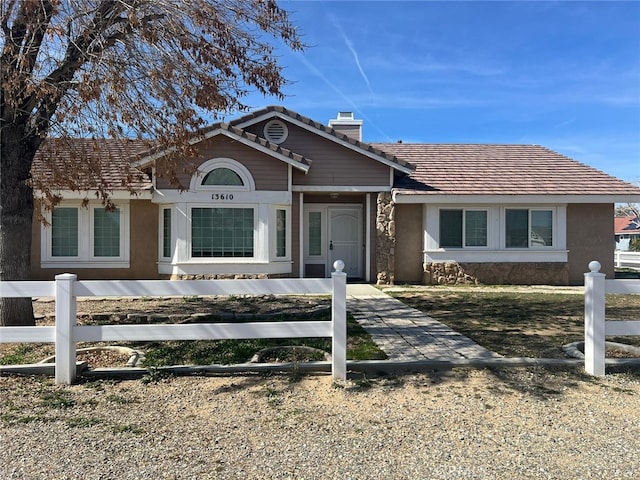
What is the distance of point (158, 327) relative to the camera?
16.5 ft

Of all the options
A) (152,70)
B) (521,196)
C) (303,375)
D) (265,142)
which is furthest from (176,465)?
(521,196)

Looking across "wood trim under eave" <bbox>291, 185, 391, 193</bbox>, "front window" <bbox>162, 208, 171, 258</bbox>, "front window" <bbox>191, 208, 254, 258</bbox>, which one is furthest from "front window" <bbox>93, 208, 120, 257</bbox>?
"wood trim under eave" <bbox>291, 185, 391, 193</bbox>

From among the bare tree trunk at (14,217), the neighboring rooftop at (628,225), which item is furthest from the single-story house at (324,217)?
the neighboring rooftop at (628,225)

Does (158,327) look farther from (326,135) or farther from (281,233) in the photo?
(326,135)

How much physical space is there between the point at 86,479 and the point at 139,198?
1085cm

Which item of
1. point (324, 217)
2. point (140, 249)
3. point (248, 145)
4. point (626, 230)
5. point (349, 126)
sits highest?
point (349, 126)

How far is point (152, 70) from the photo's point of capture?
271 inches

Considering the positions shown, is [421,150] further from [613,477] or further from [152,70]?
[613,477]

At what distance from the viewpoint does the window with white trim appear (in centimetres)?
1324

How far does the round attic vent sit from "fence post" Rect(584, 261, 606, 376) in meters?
10.6

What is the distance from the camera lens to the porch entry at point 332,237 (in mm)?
15094

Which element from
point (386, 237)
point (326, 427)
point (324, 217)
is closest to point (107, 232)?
point (324, 217)

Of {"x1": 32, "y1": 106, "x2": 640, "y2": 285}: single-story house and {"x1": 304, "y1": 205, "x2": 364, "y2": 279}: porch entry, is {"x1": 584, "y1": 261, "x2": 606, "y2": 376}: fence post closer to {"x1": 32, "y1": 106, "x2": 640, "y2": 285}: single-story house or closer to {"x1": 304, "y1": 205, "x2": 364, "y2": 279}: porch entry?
{"x1": 32, "y1": 106, "x2": 640, "y2": 285}: single-story house

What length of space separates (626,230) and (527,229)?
2326 inches
